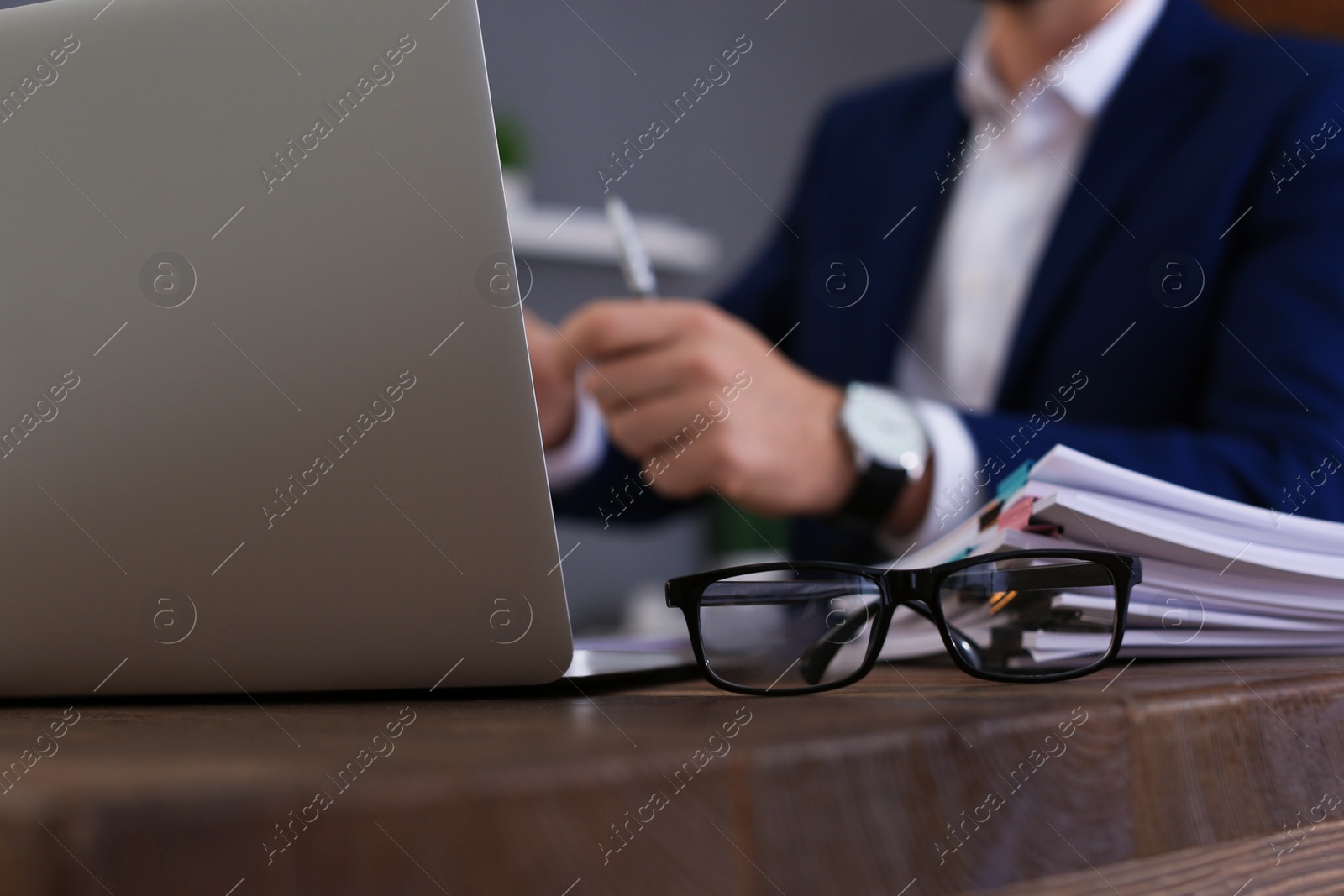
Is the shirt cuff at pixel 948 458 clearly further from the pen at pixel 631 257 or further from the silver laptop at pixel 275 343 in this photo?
the silver laptop at pixel 275 343

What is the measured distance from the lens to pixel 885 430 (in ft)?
2.82

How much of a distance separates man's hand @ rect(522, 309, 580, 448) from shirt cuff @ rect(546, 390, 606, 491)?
0.5 inches

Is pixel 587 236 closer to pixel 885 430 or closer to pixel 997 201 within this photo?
pixel 997 201

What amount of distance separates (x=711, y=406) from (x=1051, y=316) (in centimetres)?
51

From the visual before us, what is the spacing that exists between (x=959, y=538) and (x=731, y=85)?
2.60 metres

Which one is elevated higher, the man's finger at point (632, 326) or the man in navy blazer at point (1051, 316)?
the man's finger at point (632, 326)

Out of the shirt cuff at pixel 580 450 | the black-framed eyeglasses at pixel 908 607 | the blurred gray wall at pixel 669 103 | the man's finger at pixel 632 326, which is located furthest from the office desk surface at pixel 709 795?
the blurred gray wall at pixel 669 103

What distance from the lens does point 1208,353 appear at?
1071 mm

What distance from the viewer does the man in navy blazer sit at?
32.8 inches

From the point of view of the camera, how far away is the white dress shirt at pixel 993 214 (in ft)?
4.10

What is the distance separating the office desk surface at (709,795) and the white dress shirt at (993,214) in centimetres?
90

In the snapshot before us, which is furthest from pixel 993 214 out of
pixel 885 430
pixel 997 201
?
pixel 885 430

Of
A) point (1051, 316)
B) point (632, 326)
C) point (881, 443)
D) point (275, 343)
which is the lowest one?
point (1051, 316)

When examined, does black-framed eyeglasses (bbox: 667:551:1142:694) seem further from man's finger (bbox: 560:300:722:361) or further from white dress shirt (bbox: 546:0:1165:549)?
white dress shirt (bbox: 546:0:1165:549)
